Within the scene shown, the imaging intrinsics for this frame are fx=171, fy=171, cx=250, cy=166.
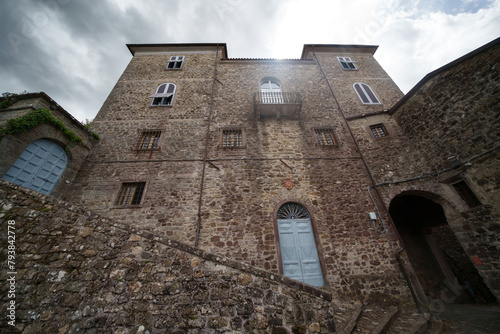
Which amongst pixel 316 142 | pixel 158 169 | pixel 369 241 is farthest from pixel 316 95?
pixel 158 169

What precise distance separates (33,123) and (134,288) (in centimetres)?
797

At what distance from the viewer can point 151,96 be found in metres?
10.3

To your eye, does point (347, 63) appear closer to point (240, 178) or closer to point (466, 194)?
point (466, 194)

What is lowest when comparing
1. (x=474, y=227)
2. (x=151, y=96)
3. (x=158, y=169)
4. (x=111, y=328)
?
(x=111, y=328)

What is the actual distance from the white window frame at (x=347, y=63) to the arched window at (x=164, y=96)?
12.4 m

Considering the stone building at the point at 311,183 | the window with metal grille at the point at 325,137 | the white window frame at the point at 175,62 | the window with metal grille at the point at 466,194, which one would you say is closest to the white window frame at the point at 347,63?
the stone building at the point at 311,183

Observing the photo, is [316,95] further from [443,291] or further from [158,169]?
[443,291]

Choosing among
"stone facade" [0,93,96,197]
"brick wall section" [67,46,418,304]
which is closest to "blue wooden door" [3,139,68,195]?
"stone facade" [0,93,96,197]

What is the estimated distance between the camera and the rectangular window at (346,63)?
42.6 ft

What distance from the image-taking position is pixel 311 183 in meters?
7.79

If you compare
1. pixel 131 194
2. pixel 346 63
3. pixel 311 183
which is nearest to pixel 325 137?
pixel 311 183

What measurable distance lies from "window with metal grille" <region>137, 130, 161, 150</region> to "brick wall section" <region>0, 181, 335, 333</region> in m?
6.07

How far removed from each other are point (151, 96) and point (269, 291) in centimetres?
1165

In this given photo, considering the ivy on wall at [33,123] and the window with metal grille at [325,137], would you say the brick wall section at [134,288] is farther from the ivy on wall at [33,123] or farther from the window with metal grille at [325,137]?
the window with metal grille at [325,137]
